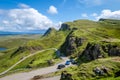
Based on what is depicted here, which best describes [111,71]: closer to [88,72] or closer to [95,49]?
[88,72]

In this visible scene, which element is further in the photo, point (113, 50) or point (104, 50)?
Result: point (104, 50)

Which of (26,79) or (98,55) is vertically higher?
(98,55)

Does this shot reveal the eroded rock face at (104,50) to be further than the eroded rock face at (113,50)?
Yes

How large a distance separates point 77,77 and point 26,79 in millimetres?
77308

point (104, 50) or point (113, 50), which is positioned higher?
point (113, 50)

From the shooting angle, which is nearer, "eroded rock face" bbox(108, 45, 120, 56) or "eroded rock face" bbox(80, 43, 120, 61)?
"eroded rock face" bbox(108, 45, 120, 56)

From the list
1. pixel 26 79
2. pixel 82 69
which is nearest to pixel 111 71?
pixel 82 69

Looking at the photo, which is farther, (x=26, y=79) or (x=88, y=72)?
(x=26, y=79)

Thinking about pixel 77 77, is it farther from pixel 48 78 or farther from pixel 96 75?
pixel 48 78

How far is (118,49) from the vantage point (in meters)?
166

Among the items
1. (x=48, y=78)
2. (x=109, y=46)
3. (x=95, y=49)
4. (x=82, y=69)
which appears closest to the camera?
(x=82, y=69)

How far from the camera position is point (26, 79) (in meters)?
190

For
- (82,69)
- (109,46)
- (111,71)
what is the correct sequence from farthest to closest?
(109,46)
(82,69)
(111,71)

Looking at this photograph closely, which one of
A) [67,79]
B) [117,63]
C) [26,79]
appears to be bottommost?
[26,79]
